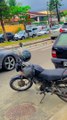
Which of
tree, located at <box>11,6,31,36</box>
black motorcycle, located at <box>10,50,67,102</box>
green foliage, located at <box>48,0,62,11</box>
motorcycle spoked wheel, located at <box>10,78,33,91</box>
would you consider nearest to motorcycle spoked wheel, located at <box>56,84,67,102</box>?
black motorcycle, located at <box>10,50,67,102</box>

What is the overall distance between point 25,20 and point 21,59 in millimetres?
31470

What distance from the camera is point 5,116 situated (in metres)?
5.76

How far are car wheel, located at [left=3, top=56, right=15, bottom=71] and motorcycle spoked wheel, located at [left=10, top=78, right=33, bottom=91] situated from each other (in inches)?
120

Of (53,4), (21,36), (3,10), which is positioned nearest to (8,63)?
(3,10)

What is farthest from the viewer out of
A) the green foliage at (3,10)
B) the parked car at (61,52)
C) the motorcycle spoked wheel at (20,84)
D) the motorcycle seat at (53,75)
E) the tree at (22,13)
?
the tree at (22,13)

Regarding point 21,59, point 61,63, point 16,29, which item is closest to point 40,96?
point 21,59

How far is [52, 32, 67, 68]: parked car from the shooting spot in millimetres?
8086

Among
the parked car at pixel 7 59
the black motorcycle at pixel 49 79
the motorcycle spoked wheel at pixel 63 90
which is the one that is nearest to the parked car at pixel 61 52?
the black motorcycle at pixel 49 79

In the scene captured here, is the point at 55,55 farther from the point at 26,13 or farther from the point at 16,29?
the point at 16,29

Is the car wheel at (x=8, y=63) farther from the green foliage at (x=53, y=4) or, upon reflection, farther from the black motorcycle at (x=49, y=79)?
the green foliage at (x=53, y=4)

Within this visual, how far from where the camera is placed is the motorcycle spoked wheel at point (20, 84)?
23.7 feet

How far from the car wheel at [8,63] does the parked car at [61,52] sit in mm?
2566

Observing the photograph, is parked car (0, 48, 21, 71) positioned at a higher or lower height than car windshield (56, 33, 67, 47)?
lower

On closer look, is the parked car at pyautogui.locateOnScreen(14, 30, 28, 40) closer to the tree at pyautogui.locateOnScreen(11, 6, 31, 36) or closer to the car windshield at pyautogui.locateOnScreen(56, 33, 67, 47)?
the tree at pyautogui.locateOnScreen(11, 6, 31, 36)
